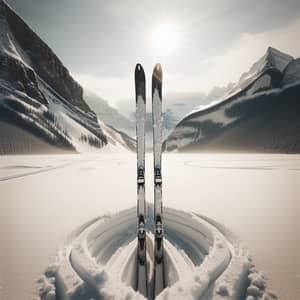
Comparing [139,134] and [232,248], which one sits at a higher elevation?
[139,134]

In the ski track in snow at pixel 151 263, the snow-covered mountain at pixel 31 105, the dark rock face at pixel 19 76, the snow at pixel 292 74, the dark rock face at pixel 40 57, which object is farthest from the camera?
the dark rock face at pixel 40 57

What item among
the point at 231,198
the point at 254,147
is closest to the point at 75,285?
the point at 231,198

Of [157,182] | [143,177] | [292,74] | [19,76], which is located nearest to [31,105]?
[19,76]

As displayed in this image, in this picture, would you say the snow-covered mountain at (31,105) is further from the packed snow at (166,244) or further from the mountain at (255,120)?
the packed snow at (166,244)

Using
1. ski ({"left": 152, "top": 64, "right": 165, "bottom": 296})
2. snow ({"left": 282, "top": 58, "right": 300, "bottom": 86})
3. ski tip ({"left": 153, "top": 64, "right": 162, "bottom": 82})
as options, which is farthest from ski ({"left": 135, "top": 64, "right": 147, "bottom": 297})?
snow ({"left": 282, "top": 58, "right": 300, "bottom": 86})

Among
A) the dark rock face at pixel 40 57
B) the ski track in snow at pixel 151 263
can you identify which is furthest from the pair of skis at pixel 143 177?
the dark rock face at pixel 40 57

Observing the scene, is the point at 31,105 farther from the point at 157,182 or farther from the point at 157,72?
the point at 157,182

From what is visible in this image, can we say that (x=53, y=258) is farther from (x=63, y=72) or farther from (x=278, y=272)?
(x=63, y=72)
